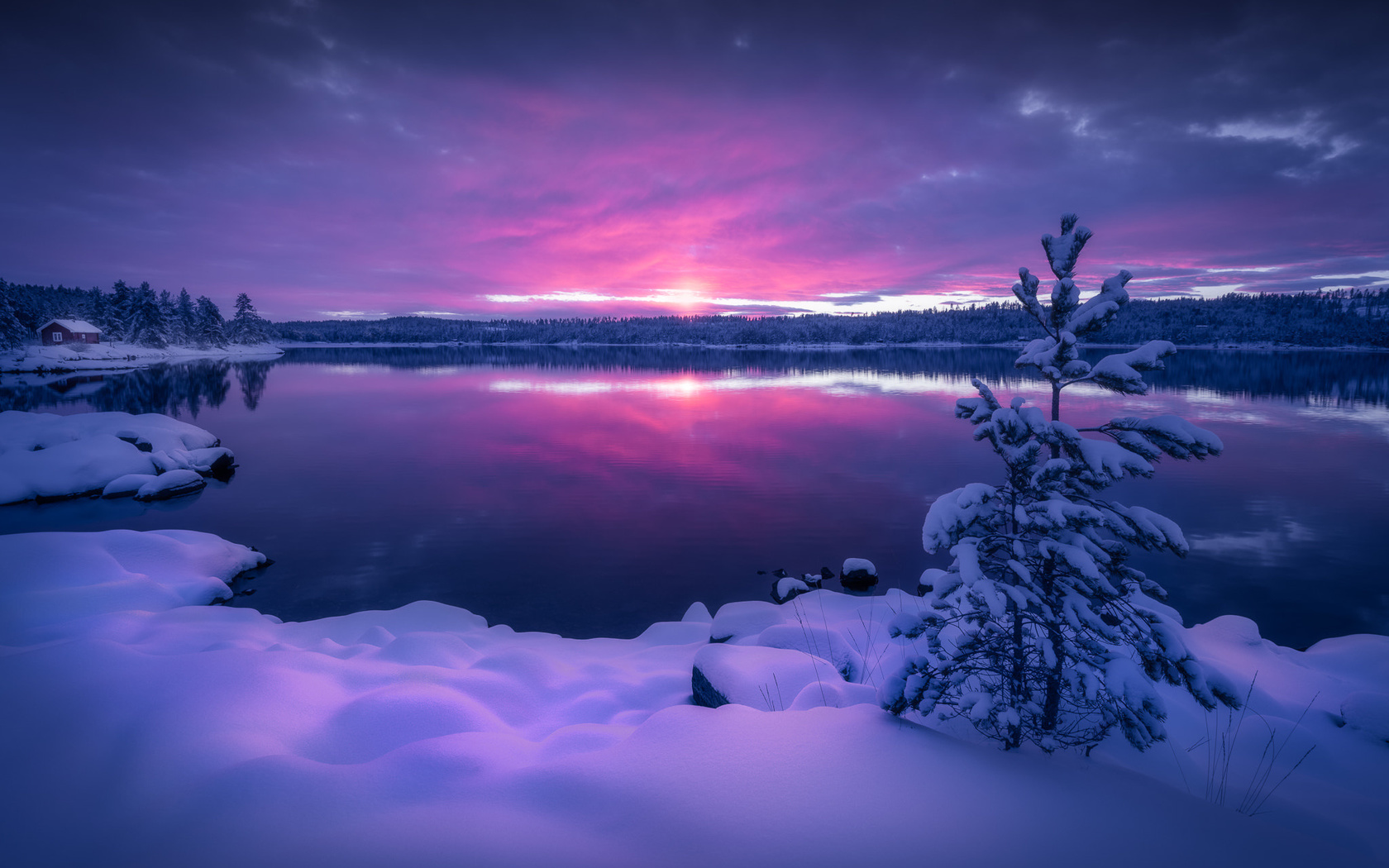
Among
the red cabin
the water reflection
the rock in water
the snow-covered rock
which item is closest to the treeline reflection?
the water reflection

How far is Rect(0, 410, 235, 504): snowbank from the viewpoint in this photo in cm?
2025

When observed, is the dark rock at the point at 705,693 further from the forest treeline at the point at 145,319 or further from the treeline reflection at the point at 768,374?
the forest treeline at the point at 145,319

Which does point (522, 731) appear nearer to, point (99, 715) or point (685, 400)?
point (99, 715)

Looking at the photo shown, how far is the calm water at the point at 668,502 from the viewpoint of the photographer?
13.5 metres

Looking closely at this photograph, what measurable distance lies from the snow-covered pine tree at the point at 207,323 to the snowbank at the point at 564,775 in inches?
5935

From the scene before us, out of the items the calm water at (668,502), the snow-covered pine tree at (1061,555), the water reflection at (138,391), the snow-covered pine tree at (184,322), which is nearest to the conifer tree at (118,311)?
the snow-covered pine tree at (184,322)

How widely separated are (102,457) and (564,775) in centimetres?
2688

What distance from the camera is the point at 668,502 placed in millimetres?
20984

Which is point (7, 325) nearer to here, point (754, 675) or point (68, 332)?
point (68, 332)

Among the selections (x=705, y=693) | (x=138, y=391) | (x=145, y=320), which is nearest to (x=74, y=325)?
(x=145, y=320)

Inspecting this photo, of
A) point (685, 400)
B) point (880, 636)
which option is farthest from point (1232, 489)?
point (685, 400)

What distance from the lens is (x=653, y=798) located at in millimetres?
4297

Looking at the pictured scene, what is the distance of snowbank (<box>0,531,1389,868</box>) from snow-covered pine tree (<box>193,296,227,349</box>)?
495ft

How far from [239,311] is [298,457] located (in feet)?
485
